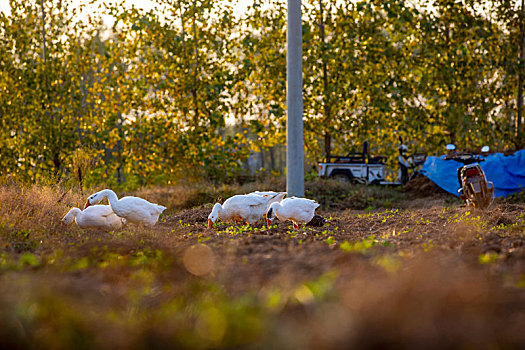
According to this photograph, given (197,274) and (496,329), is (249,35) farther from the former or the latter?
(496,329)

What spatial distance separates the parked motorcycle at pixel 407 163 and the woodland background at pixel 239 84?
1.77 ft

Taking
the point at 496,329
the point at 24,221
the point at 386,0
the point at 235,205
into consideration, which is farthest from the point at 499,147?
the point at 496,329

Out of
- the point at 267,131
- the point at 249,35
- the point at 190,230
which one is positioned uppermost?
the point at 249,35

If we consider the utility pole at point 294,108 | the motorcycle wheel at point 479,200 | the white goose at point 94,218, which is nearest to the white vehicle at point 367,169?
the utility pole at point 294,108

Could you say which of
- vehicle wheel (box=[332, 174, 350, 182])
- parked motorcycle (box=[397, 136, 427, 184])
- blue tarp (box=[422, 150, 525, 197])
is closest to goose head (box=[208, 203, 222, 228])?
blue tarp (box=[422, 150, 525, 197])

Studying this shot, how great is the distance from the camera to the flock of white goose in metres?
7.91

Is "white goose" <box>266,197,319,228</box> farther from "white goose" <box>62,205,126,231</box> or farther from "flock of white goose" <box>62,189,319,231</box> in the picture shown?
"white goose" <box>62,205,126,231</box>

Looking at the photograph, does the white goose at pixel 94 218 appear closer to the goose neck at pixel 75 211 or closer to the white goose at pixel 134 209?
the goose neck at pixel 75 211

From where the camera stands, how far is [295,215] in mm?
8328

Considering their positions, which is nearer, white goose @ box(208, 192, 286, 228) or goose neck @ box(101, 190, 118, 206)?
goose neck @ box(101, 190, 118, 206)

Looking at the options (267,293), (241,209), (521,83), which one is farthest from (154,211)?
(521,83)

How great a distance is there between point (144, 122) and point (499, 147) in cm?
1241

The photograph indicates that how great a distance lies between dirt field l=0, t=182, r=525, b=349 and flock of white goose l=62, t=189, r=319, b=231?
44.3 inches

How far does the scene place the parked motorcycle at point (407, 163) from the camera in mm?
17781
